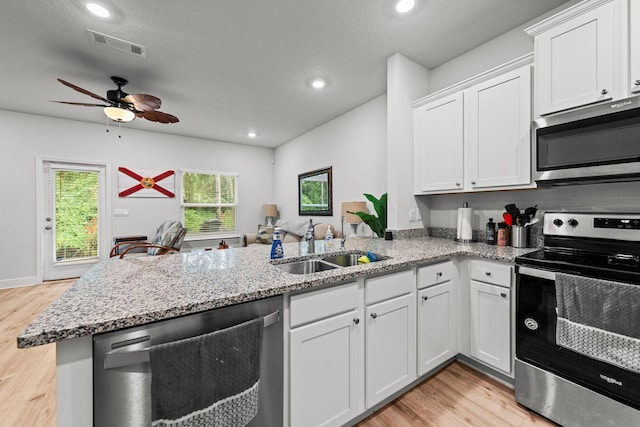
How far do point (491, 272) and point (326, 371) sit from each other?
1.33 m

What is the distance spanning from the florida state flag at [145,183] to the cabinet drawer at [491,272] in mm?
5477

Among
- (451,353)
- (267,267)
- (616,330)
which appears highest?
(267,267)

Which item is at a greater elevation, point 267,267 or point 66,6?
point 66,6

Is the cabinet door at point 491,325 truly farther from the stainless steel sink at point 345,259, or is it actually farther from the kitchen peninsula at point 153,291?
the stainless steel sink at point 345,259

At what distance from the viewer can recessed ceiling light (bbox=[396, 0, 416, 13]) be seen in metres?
1.94

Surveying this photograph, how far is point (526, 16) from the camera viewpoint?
2104mm

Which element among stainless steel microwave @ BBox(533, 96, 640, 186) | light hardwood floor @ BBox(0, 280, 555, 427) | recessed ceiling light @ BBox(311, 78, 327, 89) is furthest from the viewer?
recessed ceiling light @ BBox(311, 78, 327, 89)

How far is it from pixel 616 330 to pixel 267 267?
1.75 meters

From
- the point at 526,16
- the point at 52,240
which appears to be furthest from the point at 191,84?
the point at 52,240

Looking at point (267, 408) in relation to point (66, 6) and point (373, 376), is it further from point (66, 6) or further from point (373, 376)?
point (66, 6)

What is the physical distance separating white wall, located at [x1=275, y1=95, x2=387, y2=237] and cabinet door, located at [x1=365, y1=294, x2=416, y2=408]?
209cm

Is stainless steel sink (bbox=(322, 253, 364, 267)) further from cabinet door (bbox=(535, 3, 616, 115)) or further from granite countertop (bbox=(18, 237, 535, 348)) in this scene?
cabinet door (bbox=(535, 3, 616, 115))

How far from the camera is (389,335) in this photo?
5.25 ft

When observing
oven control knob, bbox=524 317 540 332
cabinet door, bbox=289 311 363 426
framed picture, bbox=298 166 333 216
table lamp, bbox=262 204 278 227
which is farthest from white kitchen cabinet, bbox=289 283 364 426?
table lamp, bbox=262 204 278 227
